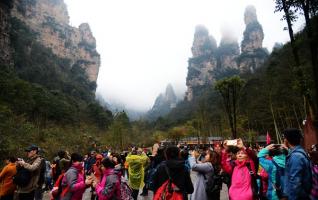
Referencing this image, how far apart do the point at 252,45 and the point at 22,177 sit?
17502cm

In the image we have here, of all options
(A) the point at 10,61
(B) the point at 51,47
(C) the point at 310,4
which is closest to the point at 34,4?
(B) the point at 51,47

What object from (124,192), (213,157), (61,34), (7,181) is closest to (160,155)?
(213,157)

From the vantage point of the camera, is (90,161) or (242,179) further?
(90,161)

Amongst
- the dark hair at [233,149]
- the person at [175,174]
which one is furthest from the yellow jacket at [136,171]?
the person at [175,174]

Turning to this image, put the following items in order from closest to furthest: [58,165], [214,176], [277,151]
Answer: [277,151] → [214,176] → [58,165]

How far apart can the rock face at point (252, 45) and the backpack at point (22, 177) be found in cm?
15207

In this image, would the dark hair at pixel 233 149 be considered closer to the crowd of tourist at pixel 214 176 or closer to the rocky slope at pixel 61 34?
the crowd of tourist at pixel 214 176

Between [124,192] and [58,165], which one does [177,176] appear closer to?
[124,192]

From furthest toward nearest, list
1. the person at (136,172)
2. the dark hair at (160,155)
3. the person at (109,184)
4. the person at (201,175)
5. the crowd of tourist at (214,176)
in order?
the person at (136,172), the dark hair at (160,155), the person at (201,175), the person at (109,184), the crowd of tourist at (214,176)

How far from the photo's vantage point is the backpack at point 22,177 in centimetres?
618

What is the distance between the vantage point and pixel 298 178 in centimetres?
358

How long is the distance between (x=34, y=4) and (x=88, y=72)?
38.6 m

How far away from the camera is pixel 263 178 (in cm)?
580

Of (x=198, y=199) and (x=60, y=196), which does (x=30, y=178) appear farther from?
(x=198, y=199)
